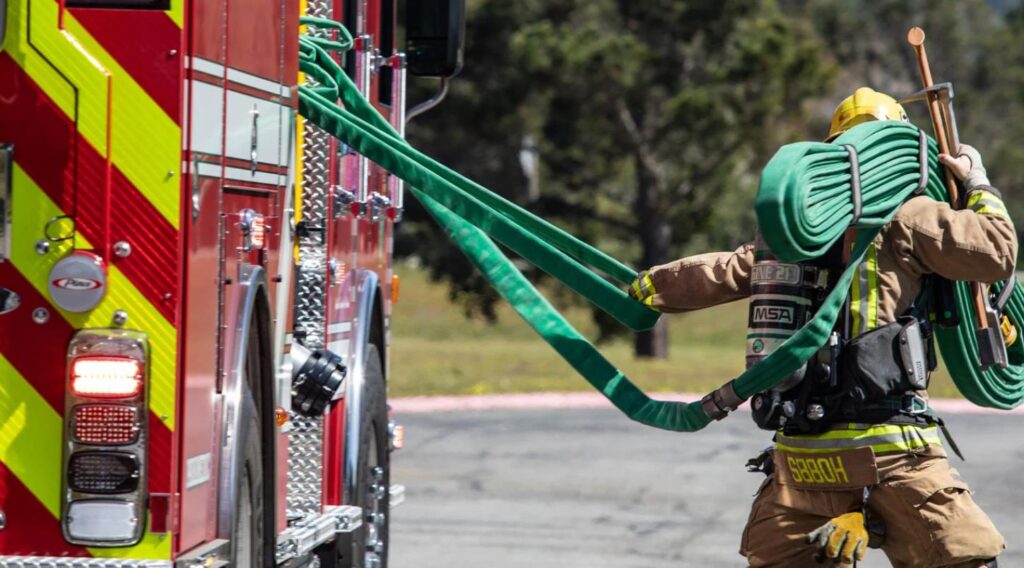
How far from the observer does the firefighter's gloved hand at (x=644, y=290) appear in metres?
5.41

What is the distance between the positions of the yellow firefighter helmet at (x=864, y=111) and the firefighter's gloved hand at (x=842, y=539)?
3.62ft

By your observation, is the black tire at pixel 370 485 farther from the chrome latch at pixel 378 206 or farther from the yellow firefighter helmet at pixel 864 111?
the yellow firefighter helmet at pixel 864 111

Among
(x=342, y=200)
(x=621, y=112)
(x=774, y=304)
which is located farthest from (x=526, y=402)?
(x=774, y=304)

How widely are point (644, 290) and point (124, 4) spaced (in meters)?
1.83

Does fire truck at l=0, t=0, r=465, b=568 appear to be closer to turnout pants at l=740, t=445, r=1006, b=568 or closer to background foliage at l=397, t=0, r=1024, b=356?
turnout pants at l=740, t=445, r=1006, b=568

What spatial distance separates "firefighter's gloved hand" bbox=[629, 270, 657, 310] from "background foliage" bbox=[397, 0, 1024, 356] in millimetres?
22854

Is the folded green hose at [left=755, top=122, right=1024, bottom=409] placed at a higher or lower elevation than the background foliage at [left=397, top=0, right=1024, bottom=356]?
lower

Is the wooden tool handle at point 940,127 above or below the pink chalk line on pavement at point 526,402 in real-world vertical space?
above

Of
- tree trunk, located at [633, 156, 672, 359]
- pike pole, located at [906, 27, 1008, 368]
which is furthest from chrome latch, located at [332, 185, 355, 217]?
tree trunk, located at [633, 156, 672, 359]

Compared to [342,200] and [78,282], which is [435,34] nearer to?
[342,200]

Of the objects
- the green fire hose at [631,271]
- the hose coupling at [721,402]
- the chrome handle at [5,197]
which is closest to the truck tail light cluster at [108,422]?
the chrome handle at [5,197]

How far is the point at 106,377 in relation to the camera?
168 inches

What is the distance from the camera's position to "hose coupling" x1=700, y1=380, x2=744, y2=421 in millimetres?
5109

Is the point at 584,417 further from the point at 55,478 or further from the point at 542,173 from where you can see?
the point at 542,173
